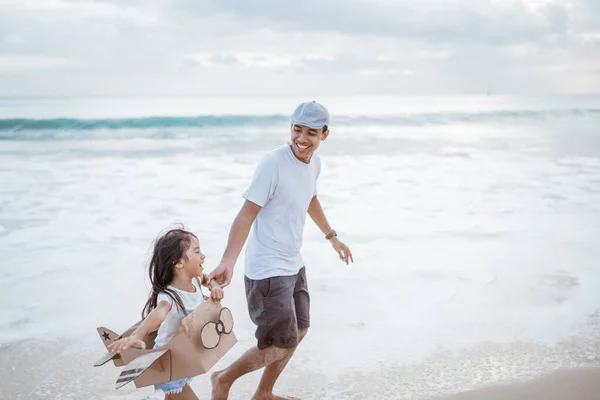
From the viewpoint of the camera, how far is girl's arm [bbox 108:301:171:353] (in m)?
2.70

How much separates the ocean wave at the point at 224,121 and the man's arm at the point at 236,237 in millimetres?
23176

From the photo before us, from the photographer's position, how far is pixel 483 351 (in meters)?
4.53

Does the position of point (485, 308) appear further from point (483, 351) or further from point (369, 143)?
point (369, 143)

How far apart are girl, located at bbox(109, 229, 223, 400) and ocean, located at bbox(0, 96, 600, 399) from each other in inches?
39.7

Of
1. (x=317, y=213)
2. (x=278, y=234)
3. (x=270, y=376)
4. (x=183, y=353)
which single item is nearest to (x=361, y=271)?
(x=317, y=213)

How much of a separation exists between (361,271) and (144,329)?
380cm

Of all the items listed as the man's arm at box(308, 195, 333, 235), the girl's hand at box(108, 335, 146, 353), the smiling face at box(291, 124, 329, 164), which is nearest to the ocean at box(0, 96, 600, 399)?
the man's arm at box(308, 195, 333, 235)

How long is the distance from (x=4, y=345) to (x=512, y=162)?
15.0 m

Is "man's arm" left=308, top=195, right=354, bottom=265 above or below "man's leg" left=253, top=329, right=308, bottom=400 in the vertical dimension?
above

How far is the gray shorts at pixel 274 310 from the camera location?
10.8 ft

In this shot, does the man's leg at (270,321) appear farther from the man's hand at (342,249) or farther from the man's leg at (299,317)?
the man's hand at (342,249)

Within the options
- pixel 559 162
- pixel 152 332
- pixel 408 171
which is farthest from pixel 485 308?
pixel 559 162

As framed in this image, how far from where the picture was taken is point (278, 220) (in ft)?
10.9

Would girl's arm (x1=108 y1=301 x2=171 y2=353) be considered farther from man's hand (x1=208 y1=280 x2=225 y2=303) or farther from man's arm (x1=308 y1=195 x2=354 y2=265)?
man's arm (x1=308 y1=195 x2=354 y2=265)
